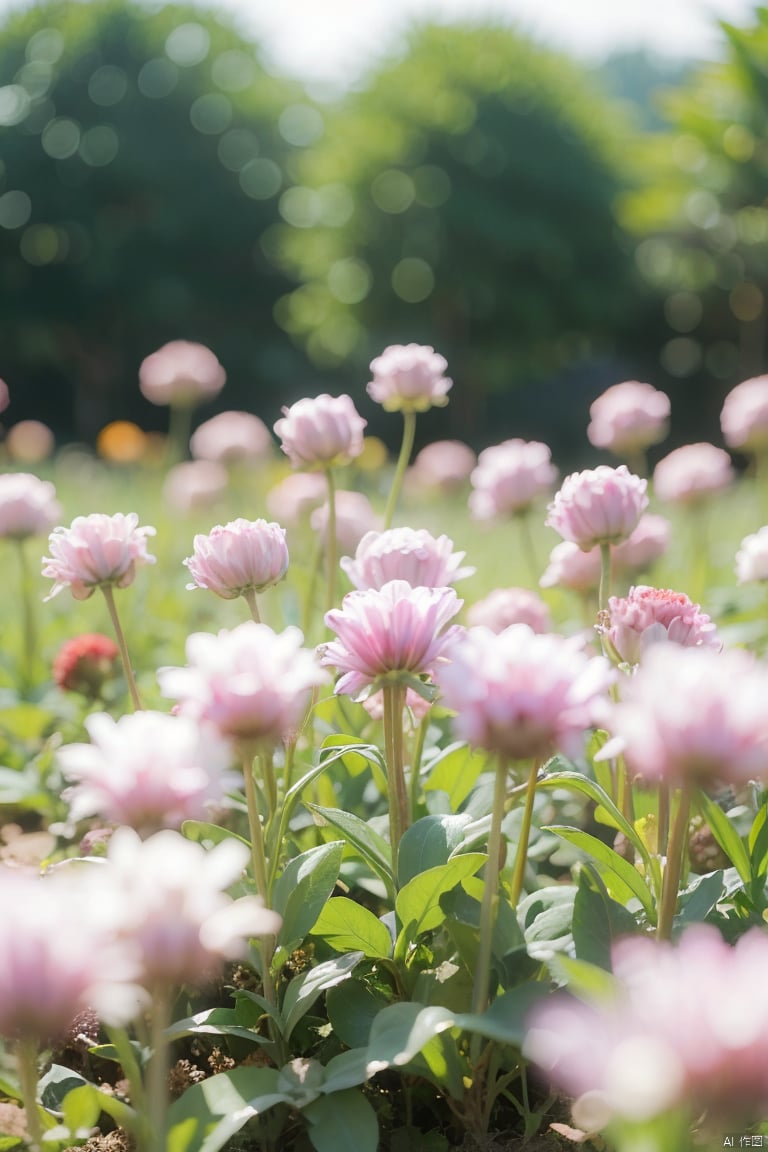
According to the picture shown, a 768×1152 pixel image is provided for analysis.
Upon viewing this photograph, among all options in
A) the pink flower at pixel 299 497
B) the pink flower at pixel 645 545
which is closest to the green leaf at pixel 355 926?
the pink flower at pixel 645 545

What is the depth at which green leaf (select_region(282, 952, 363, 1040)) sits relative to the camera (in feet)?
3.99

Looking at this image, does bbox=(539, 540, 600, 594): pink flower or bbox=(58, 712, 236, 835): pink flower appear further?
bbox=(539, 540, 600, 594): pink flower

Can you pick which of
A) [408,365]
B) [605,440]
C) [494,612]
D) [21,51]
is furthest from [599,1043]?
[21,51]

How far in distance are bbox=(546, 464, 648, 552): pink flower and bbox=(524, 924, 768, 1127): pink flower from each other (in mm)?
867

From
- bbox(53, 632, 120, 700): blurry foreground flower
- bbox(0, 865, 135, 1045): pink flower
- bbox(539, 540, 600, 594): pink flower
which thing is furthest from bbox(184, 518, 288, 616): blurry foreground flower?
bbox(53, 632, 120, 700): blurry foreground flower

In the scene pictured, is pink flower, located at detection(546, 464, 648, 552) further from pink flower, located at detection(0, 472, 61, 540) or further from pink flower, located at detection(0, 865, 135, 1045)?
pink flower, located at detection(0, 472, 61, 540)

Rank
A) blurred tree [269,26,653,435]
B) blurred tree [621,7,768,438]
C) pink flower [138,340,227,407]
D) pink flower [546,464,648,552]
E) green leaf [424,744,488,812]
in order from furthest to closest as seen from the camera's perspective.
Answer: blurred tree [269,26,653,435] → blurred tree [621,7,768,438] → pink flower [138,340,227,407] → green leaf [424,744,488,812] → pink flower [546,464,648,552]

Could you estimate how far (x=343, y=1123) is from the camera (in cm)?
111

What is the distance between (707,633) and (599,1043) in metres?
0.73

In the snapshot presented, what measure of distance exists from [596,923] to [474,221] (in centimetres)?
1971

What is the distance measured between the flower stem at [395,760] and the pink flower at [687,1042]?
55cm

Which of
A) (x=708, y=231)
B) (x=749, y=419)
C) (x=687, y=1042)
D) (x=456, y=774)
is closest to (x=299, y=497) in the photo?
(x=749, y=419)

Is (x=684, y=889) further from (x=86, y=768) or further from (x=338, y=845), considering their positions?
(x=86, y=768)

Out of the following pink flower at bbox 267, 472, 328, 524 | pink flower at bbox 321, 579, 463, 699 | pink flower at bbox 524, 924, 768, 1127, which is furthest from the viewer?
pink flower at bbox 267, 472, 328, 524
